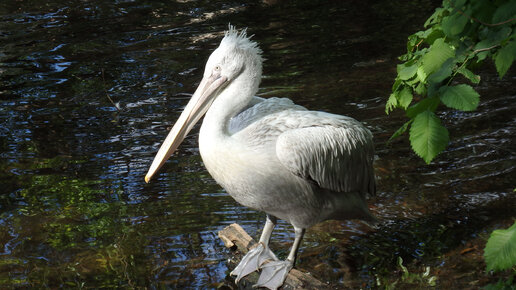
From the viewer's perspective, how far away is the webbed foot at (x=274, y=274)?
147 inches

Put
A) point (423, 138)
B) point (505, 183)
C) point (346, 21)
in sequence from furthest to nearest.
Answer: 1. point (346, 21)
2. point (505, 183)
3. point (423, 138)

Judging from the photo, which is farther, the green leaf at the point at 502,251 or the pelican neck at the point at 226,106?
the pelican neck at the point at 226,106

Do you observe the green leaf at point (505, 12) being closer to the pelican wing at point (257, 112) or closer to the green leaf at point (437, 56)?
the green leaf at point (437, 56)

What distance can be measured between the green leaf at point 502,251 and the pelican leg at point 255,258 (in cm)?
181

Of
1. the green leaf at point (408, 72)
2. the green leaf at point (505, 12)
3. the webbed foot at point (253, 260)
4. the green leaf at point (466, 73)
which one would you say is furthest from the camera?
the webbed foot at point (253, 260)

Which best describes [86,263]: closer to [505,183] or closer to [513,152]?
[505,183]

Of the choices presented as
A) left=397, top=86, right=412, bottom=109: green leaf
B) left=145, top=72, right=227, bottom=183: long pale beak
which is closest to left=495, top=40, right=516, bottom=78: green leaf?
left=397, top=86, right=412, bottom=109: green leaf

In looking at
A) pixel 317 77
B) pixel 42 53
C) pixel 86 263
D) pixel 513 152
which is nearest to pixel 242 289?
pixel 86 263

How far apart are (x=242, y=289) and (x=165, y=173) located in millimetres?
1939

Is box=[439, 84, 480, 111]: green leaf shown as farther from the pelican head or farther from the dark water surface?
the dark water surface

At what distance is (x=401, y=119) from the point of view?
6.34 metres

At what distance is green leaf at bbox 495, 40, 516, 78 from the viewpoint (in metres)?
2.41

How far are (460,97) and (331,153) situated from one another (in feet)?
4.77

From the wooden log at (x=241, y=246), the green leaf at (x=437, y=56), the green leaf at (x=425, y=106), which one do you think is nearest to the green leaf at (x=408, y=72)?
the green leaf at (x=437, y=56)
